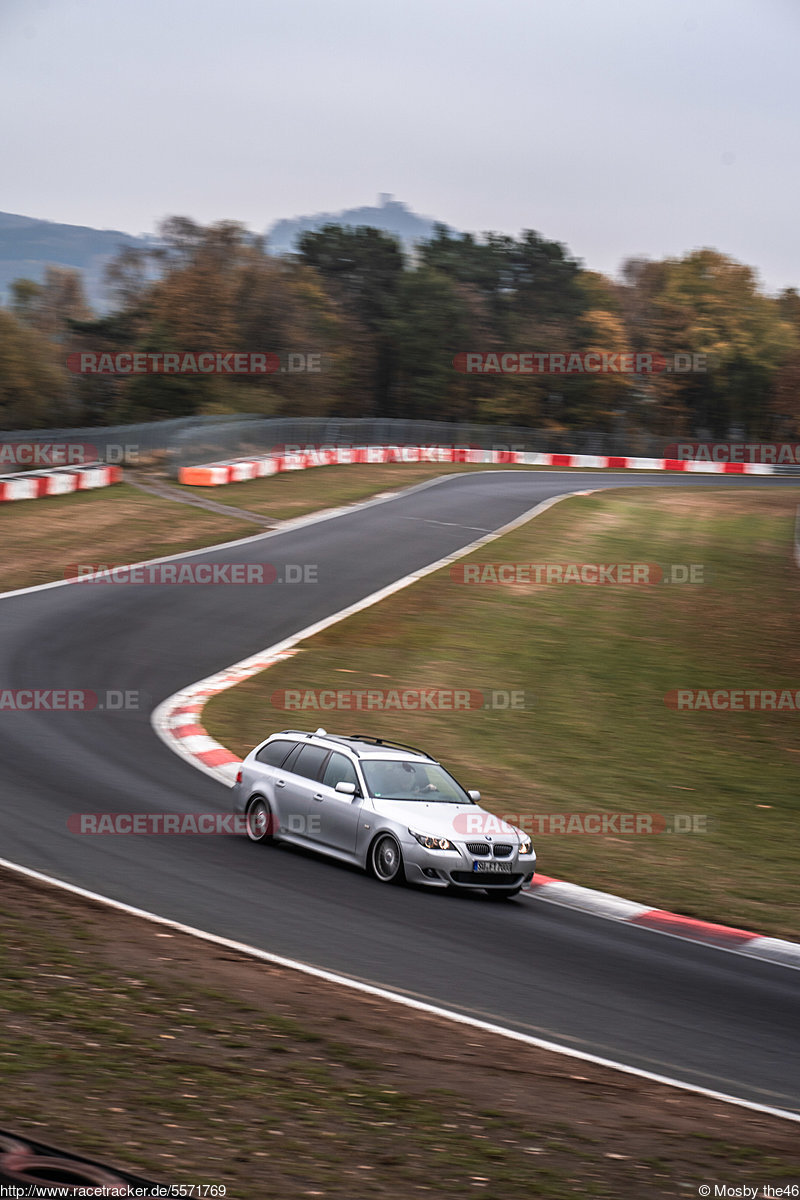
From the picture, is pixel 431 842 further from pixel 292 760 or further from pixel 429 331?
pixel 429 331

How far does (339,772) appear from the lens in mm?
12602

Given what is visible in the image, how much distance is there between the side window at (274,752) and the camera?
521 inches

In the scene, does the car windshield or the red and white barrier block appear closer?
the red and white barrier block

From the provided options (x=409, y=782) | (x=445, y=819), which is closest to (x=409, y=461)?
(x=409, y=782)

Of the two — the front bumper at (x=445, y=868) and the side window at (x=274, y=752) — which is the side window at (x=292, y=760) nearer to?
the side window at (x=274, y=752)

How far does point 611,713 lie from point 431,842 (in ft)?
25.4

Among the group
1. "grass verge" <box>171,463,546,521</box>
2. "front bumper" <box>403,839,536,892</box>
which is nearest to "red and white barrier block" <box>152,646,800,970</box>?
"front bumper" <box>403,839,536,892</box>

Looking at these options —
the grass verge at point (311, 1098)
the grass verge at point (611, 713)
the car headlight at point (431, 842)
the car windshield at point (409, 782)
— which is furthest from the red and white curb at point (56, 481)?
the grass verge at point (311, 1098)

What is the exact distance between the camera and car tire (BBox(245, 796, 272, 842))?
12.8 meters

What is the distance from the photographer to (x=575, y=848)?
1355 cm

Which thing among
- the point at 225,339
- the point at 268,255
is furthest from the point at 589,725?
the point at 268,255

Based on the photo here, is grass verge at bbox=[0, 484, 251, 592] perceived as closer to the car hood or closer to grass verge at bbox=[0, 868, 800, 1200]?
the car hood

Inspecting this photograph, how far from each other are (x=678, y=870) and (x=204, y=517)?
80.4 ft

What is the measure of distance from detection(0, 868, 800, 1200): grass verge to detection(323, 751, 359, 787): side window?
→ 4199mm
